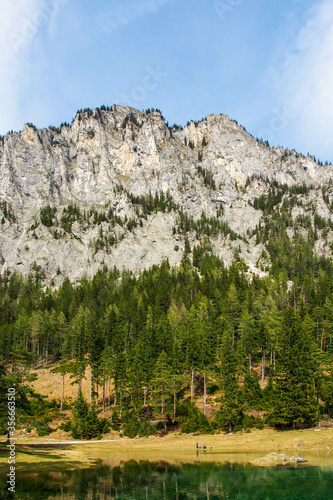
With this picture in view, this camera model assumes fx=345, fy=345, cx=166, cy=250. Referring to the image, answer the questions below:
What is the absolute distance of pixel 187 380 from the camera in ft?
234

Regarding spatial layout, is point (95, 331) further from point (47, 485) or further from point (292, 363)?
point (47, 485)

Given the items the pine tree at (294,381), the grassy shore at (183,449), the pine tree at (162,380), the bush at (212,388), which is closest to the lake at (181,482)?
the grassy shore at (183,449)

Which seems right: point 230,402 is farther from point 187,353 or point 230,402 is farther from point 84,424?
point 84,424

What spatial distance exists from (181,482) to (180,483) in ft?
1.09

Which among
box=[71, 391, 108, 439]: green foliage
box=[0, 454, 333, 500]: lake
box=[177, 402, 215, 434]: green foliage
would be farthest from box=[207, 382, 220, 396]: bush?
box=[0, 454, 333, 500]: lake

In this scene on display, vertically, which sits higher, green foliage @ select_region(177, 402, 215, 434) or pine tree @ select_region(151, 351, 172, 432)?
pine tree @ select_region(151, 351, 172, 432)

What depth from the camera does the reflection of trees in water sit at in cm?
2403

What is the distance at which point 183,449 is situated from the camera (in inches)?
1763

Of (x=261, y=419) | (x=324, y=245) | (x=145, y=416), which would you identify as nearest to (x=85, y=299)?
(x=145, y=416)

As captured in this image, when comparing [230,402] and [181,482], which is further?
Answer: [230,402]

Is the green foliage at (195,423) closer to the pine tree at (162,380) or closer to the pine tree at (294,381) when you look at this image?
the pine tree at (162,380)

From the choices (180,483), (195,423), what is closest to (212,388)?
(195,423)

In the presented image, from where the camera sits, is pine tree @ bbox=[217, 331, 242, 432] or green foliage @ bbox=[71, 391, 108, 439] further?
green foliage @ bbox=[71, 391, 108, 439]

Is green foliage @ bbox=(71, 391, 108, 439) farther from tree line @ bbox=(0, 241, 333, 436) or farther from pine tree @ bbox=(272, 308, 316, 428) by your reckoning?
pine tree @ bbox=(272, 308, 316, 428)
